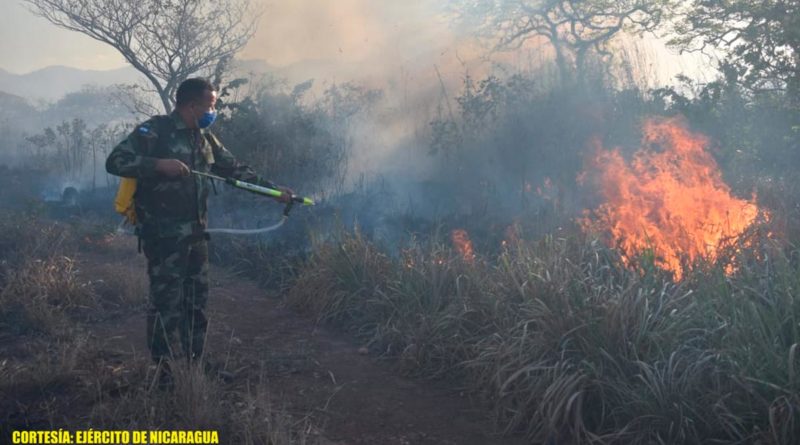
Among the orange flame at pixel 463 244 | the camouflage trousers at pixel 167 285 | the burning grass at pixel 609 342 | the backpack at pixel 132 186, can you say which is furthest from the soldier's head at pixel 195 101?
the orange flame at pixel 463 244

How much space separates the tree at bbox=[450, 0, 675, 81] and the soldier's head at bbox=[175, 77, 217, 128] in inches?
365

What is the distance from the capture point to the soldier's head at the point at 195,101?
Answer: 13.7 feet

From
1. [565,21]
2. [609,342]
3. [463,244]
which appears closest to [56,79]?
[565,21]

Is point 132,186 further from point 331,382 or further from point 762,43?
point 762,43

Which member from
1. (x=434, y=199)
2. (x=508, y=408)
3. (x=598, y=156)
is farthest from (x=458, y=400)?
(x=434, y=199)

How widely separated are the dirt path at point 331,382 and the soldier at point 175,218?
274 millimetres

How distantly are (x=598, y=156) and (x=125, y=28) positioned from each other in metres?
8.80

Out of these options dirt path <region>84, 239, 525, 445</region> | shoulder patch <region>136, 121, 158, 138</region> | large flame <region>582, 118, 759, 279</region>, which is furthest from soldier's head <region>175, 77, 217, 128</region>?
large flame <region>582, 118, 759, 279</region>

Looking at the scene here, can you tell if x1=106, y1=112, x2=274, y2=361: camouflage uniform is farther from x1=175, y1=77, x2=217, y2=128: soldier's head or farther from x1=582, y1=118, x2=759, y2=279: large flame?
x1=582, y1=118, x2=759, y2=279: large flame

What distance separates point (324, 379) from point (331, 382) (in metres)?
0.08

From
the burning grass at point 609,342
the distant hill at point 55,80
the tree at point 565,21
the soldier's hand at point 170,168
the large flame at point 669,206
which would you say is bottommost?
the burning grass at point 609,342

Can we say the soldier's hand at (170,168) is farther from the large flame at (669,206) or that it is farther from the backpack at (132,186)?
the large flame at (669,206)

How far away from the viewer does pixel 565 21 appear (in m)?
13.7

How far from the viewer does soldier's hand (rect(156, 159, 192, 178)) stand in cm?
387
